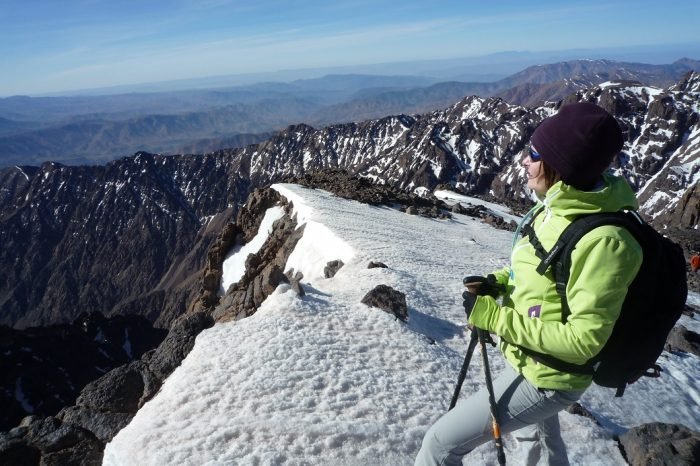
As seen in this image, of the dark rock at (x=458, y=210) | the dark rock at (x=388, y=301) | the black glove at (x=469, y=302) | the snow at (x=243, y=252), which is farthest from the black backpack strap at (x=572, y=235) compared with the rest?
the dark rock at (x=458, y=210)

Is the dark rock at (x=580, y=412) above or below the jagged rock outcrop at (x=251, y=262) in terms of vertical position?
above

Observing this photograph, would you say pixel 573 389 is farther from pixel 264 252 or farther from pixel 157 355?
pixel 264 252

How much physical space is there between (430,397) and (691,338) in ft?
38.5

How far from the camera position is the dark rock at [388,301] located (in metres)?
14.9

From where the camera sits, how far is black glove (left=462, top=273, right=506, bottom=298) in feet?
20.5

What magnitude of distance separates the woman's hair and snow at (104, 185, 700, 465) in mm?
5415

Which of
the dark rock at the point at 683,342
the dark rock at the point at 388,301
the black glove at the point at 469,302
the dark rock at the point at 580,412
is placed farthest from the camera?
the dark rock at the point at 683,342

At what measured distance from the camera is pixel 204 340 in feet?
42.1

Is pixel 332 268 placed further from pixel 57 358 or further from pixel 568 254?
pixel 57 358

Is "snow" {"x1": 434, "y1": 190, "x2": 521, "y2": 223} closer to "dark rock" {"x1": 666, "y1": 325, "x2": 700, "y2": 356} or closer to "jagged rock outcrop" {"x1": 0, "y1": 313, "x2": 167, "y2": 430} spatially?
A: "dark rock" {"x1": 666, "y1": 325, "x2": 700, "y2": 356}

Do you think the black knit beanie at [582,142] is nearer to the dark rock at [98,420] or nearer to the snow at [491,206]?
the dark rock at [98,420]

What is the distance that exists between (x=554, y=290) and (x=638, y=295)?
813 mm

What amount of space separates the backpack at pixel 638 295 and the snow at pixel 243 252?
3423cm

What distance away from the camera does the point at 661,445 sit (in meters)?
9.20
